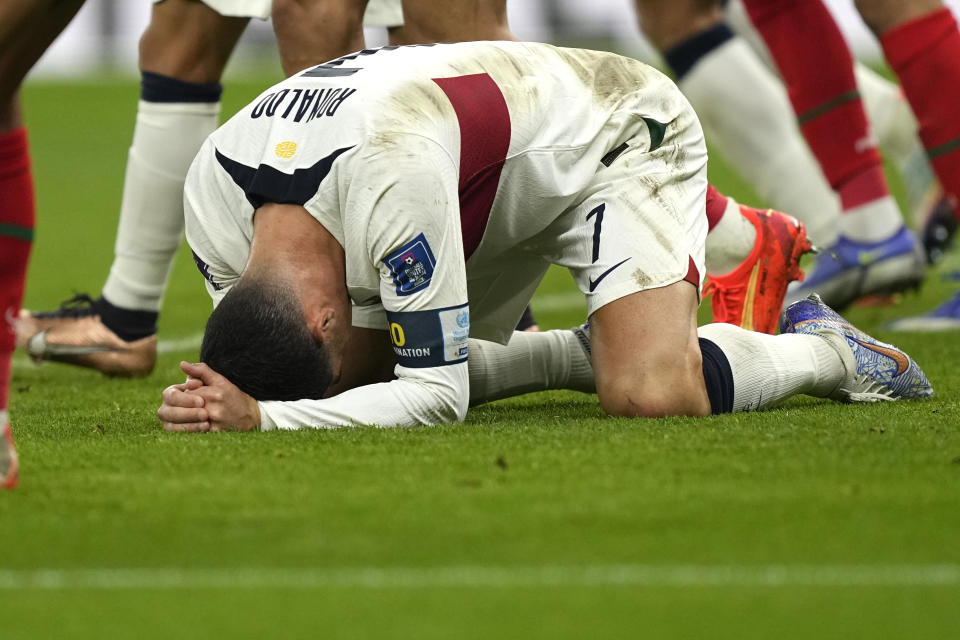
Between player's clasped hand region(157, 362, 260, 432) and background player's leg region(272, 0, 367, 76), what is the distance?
2.95ft

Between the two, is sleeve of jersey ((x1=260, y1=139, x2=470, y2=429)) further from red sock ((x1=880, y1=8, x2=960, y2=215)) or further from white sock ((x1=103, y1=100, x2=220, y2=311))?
red sock ((x1=880, y1=8, x2=960, y2=215))

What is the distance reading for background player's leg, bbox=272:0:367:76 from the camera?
321 cm

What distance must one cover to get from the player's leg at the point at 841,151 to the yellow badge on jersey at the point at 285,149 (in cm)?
217

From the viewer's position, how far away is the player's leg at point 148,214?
3.68 metres

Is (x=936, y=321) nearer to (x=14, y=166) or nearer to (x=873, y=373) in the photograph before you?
(x=873, y=373)

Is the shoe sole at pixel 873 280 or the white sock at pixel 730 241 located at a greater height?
the white sock at pixel 730 241

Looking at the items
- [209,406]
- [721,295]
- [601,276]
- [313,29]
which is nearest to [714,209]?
[721,295]

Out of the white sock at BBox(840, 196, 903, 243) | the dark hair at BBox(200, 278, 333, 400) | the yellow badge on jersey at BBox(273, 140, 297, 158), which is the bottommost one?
the white sock at BBox(840, 196, 903, 243)

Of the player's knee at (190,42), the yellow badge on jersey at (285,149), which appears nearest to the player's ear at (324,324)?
the yellow badge on jersey at (285,149)

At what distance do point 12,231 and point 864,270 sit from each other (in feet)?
9.17

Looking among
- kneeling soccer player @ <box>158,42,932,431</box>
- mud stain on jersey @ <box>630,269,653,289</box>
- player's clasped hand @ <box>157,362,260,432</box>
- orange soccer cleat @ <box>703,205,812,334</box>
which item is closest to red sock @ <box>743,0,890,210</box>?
orange soccer cleat @ <box>703,205,812,334</box>

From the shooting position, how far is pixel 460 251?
101 inches

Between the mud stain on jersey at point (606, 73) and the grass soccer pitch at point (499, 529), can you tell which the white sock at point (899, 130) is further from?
the grass soccer pitch at point (499, 529)

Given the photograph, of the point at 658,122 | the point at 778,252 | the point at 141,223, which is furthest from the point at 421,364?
the point at 141,223
